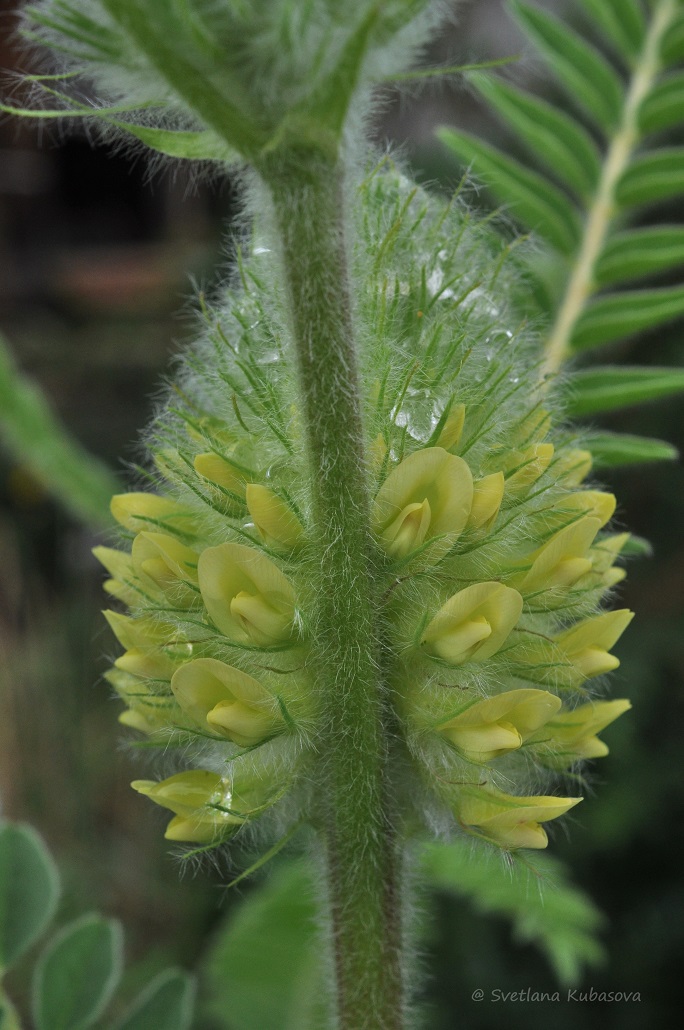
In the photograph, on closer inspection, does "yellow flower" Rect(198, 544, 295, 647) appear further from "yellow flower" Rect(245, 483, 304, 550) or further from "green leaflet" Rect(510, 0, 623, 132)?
"green leaflet" Rect(510, 0, 623, 132)

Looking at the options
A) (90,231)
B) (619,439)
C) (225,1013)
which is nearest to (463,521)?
(619,439)

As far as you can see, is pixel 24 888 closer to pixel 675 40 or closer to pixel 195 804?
pixel 195 804

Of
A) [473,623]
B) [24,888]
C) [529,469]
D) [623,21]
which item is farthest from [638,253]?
[24,888]

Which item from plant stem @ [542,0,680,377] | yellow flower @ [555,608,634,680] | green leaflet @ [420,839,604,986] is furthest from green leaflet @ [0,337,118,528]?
yellow flower @ [555,608,634,680]

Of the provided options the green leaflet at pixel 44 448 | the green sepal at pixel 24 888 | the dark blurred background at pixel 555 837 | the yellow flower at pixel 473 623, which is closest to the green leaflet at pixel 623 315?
the yellow flower at pixel 473 623

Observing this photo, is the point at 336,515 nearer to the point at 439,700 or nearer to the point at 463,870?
the point at 439,700

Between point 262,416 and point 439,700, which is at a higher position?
point 262,416
